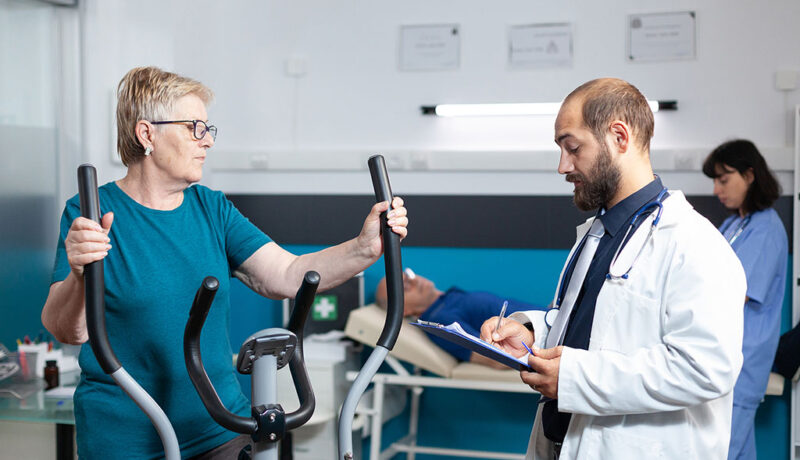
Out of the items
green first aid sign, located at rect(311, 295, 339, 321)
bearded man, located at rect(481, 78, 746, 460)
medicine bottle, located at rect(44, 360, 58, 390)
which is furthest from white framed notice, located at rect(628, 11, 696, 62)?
medicine bottle, located at rect(44, 360, 58, 390)

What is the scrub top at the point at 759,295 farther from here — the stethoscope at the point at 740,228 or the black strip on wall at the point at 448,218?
the black strip on wall at the point at 448,218

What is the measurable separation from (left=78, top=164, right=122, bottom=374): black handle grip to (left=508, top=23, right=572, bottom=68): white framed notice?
113 inches

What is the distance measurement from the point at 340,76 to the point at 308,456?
1917 mm

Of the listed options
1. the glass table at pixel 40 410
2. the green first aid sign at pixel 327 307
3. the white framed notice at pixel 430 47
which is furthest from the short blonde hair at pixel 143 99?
the white framed notice at pixel 430 47

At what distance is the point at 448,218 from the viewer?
3.78 meters

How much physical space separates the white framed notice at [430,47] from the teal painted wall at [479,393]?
0.94m

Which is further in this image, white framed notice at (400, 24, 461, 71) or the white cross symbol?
white framed notice at (400, 24, 461, 71)

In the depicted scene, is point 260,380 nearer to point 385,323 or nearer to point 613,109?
point 385,323

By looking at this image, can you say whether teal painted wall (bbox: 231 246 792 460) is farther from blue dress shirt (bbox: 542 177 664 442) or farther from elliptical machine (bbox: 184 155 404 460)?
elliptical machine (bbox: 184 155 404 460)

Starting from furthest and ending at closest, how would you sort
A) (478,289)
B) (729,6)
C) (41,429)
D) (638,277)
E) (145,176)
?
(478,289) → (729,6) → (41,429) → (145,176) → (638,277)

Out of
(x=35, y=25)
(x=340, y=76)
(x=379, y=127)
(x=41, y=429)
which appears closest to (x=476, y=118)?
(x=379, y=127)

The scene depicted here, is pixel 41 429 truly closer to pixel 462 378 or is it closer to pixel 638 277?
pixel 462 378

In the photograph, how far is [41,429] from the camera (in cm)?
269

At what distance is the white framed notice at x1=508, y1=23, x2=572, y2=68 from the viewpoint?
3.66 meters
